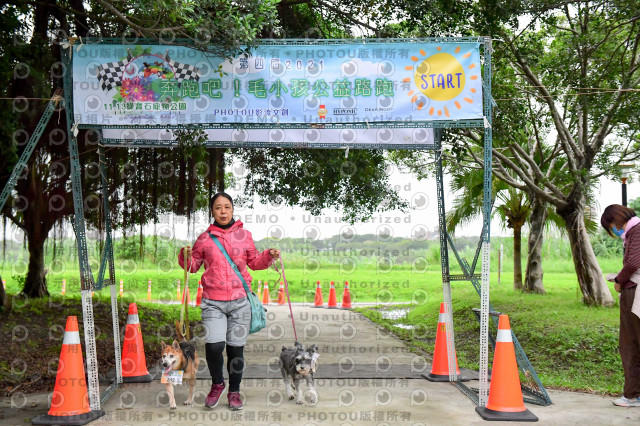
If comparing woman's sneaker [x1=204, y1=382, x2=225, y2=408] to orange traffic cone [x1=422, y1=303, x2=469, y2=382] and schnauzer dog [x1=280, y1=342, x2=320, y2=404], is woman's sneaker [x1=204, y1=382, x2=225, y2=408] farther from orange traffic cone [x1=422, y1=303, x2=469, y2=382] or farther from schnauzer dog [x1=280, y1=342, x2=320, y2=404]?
orange traffic cone [x1=422, y1=303, x2=469, y2=382]

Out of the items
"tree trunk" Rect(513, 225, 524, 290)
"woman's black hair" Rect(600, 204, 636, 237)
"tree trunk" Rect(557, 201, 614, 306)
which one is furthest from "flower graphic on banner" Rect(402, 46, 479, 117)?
"tree trunk" Rect(513, 225, 524, 290)

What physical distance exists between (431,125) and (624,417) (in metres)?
3.17

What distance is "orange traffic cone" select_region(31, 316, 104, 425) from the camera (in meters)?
5.34

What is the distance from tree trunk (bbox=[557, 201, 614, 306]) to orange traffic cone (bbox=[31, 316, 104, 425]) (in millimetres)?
10436

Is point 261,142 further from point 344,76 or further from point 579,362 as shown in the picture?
point 579,362

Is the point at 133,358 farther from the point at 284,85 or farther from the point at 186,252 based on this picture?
the point at 284,85

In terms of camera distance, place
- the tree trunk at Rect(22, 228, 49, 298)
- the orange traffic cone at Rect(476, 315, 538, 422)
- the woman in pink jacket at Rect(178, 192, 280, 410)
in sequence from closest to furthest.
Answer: the orange traffic cone at Rect(476, 315, 538, 422) → the woman in pink jacket at Rect(178, 192, 280, 410) → the tree trunk at Rect(22, 228, 49, 298)

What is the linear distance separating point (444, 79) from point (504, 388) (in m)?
2.95

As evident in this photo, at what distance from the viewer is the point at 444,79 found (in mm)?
5957

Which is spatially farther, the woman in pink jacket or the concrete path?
the woman in pink jacket

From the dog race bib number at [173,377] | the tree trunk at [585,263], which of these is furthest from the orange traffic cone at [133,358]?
the tree trunk at [585,263]

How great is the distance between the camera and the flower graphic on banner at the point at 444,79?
5930 millimetres

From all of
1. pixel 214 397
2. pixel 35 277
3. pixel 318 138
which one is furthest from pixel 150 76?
pixel 35 277

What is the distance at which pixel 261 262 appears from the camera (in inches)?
234
